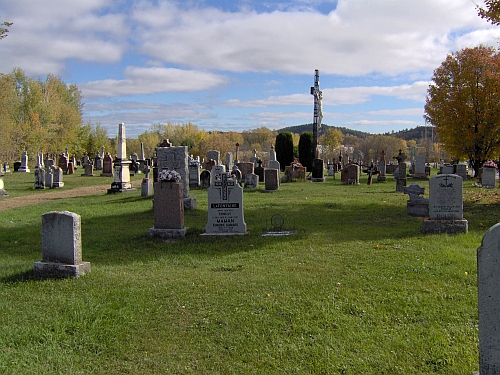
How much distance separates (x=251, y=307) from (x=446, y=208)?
20.1 ft

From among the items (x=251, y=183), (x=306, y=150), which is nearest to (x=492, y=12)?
(x=251, y=183)

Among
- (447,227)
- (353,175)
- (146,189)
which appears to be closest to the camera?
(447,227)

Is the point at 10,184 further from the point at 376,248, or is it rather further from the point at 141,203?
the point at 376,248

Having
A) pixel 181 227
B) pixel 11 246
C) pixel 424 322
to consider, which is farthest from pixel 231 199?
pixel 424 322

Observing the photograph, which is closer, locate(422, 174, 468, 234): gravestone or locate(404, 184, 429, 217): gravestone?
locate(422, 174, 468, 234): gravestone

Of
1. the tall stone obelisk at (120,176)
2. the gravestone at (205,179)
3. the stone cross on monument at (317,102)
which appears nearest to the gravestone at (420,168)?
the stone cross on monument at (317,102)

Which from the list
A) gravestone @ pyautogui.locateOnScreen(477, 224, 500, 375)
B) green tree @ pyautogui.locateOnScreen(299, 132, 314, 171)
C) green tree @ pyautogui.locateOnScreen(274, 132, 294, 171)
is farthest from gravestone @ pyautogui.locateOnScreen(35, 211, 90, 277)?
green tree @ pyautogui.locateOnScreen(274, 132, 294, 171)

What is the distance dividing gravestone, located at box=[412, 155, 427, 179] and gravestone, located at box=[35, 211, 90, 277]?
94.4 ft

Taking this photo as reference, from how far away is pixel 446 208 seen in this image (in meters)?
9.66

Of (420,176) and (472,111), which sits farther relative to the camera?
(420,176)

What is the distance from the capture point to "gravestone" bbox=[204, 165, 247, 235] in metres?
10.1

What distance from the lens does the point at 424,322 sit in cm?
483

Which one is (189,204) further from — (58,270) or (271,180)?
(58,270)

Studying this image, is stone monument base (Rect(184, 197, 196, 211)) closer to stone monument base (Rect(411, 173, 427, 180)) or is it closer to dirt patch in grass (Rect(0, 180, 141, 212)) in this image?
dirt patch in grass (Rect(0, 180, 141, 212))
